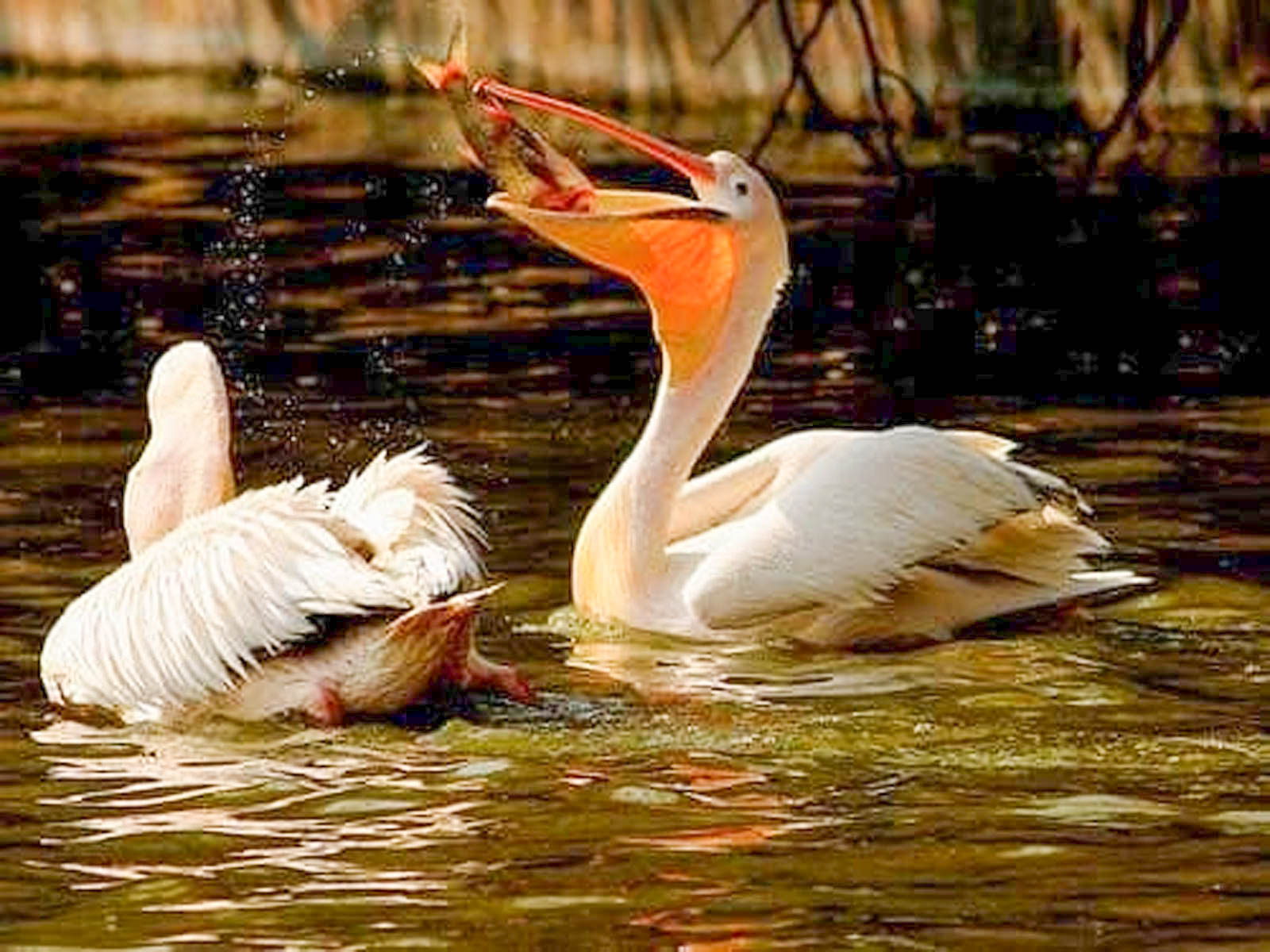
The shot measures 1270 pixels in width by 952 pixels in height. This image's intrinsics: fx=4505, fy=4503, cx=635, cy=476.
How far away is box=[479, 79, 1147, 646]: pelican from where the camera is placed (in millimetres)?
8289

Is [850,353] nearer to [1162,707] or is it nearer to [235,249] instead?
[235,249]

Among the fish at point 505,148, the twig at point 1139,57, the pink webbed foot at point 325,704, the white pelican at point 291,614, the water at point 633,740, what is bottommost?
the water at point 633,740

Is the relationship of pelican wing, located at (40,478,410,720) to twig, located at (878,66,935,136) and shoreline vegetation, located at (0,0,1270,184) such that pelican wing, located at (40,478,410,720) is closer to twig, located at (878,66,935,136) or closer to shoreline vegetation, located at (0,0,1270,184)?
twig, located at (878,66,935,136)

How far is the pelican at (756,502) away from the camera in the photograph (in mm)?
8289

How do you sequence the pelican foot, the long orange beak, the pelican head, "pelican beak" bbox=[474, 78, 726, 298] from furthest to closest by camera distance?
the pelican head < "pelican beak" bbox=[474, 78, 726, 298] < the long orange beak < the pelican foot

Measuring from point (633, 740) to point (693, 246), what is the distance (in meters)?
1.76

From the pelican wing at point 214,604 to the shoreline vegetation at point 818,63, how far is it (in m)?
7.08

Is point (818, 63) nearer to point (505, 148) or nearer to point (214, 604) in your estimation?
point (505, 148)

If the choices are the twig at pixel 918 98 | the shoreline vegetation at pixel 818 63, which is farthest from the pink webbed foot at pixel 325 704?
the shoreline vegetation at pixel 818 63

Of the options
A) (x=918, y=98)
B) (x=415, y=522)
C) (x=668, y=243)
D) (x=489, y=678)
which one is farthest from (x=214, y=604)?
(x=918, y=98)

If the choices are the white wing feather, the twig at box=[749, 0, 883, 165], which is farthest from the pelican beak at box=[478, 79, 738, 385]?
the twig at box=[749, 0, 883, 165]

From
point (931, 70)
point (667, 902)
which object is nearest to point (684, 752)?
Result: point (667, 902)

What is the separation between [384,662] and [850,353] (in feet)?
15.2

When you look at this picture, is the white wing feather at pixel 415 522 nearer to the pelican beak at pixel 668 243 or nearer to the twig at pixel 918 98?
the pelican beak at pixel 668 243
